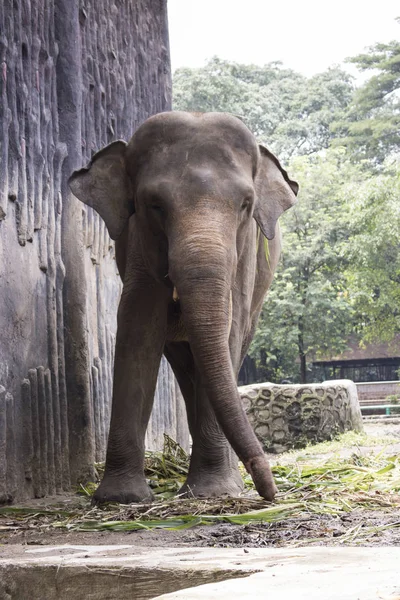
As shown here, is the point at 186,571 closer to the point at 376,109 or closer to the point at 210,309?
the point at 210,309

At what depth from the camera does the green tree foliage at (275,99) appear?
50.0 meters

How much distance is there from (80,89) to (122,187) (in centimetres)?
168

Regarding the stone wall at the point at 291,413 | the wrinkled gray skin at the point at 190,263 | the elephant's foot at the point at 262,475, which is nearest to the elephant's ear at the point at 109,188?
the wrinkled gray skin at the point at 190,263

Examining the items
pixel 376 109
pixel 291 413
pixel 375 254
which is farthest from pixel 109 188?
pixel 376 109

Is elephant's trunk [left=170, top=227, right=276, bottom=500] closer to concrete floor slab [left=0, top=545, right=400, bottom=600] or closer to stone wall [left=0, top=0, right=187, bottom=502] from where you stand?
concrete floor slab [left=0, top=545, right=400, bottom=600]

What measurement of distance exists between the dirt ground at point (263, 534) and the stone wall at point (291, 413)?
7435 mm

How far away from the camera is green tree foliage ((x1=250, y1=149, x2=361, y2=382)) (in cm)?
3450

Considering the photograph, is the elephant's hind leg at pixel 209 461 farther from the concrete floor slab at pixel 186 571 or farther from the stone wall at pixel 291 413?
the stone wall at pixel 291 413

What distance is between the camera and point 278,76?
5650cm

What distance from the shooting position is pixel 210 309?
204 inches

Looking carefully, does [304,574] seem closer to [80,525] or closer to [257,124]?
[80,525]

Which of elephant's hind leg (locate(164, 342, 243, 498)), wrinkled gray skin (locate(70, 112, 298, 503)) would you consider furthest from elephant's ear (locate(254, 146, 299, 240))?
elephant's hind leg (locate(164, 342, 243, 498))

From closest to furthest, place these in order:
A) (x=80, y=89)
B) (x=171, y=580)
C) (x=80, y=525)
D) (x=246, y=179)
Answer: (x=171, y=580) < (x=80, y=525) < (x=246, y=179) < (x=80, y=89)

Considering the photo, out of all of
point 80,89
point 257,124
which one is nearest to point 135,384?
point 80,89
